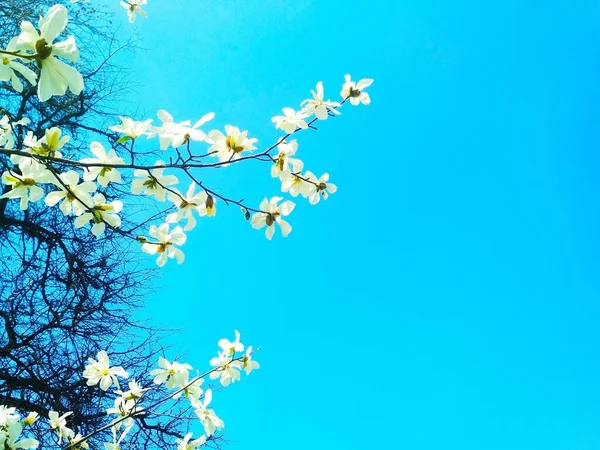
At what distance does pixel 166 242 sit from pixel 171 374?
0.85 meters

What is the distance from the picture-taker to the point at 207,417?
2207 millimetres

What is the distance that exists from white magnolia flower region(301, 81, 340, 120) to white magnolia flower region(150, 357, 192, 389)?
1296mm

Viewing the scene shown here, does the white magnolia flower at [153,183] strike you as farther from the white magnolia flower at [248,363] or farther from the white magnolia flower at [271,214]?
the white magnolia flower at [248,363]

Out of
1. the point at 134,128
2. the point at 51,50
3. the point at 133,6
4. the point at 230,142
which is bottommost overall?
the point at 51,50

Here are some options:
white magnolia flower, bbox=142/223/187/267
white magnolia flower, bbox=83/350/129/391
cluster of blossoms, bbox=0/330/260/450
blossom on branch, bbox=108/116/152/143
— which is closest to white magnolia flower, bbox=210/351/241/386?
cluster of blossoms, bbox=0/330/260/450

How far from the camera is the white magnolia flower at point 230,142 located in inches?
53.3

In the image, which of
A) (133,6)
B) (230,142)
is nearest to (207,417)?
(230,142)

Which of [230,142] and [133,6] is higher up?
[133,6]

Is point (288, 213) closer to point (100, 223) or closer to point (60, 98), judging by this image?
point (100, 223)

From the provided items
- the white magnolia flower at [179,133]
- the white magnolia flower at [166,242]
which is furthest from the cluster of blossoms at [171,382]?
the white magnolia flower at [179,133]

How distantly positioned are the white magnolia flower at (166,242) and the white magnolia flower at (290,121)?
1.58ft

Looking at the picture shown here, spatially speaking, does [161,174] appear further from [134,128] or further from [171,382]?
[171,382]

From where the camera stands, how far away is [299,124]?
1522 millimetres

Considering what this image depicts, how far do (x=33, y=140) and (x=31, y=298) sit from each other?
3653 mm
